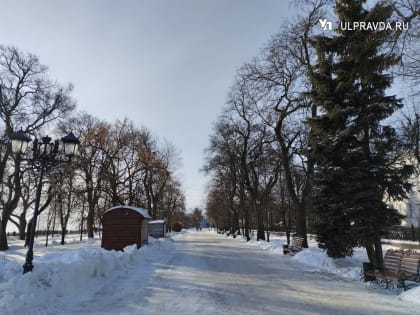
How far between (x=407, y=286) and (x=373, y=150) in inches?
215

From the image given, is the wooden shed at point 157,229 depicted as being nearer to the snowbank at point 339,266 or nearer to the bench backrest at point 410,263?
the snowbank at point 339,266

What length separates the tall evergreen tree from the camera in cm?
1138

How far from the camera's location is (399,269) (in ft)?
29.8

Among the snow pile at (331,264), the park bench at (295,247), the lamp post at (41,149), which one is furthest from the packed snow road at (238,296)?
the park bench at (295,247)

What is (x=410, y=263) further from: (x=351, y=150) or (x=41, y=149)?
(x=41, y=149)

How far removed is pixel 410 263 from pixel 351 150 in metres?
4.61

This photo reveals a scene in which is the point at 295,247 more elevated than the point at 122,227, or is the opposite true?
the point at 122,227

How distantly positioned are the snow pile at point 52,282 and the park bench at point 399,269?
7730mm

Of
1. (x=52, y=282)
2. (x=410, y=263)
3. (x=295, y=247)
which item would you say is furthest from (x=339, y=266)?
(x=52, y=282)

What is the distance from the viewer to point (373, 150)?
1269 cm

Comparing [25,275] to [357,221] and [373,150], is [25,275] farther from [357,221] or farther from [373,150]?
[373,150]

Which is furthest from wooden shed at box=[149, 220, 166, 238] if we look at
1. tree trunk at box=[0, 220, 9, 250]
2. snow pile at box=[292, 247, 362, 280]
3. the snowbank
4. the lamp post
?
the lamp post

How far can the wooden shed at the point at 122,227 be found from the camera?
2148 centimetres

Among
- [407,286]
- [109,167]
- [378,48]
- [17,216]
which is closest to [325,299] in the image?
[407,286]
